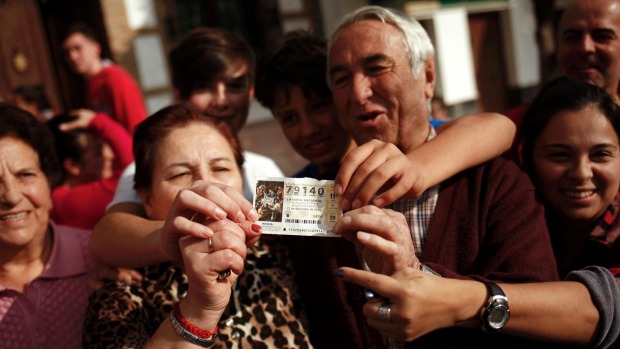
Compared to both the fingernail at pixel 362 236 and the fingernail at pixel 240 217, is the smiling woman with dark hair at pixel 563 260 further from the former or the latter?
the fingernail at pixel 240 217

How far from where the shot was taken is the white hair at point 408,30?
7.02 ft

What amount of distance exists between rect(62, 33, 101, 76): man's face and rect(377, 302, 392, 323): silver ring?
5.28 meters

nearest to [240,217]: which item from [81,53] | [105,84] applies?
[105,84]

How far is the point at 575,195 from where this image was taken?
208 cm

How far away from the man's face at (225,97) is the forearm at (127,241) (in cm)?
101

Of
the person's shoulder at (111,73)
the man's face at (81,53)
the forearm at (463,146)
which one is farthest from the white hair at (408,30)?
the man's face at (81,53)

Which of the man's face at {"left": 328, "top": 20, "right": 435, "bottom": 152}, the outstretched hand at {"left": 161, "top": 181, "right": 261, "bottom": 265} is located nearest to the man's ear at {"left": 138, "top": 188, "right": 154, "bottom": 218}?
the outstretched hand at {"left": 161, "top": 181, "right": 261, "bottom": 265}

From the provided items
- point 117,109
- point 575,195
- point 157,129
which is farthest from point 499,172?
point 117,109

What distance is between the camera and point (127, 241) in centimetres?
198

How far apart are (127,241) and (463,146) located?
1.32 meters

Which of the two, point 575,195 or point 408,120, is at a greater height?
point 408,120

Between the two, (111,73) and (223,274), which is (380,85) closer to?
(223,274)

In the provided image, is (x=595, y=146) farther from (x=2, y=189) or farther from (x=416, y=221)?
(x=2, y=189)

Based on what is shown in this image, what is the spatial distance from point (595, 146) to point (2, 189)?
7.92 feet
